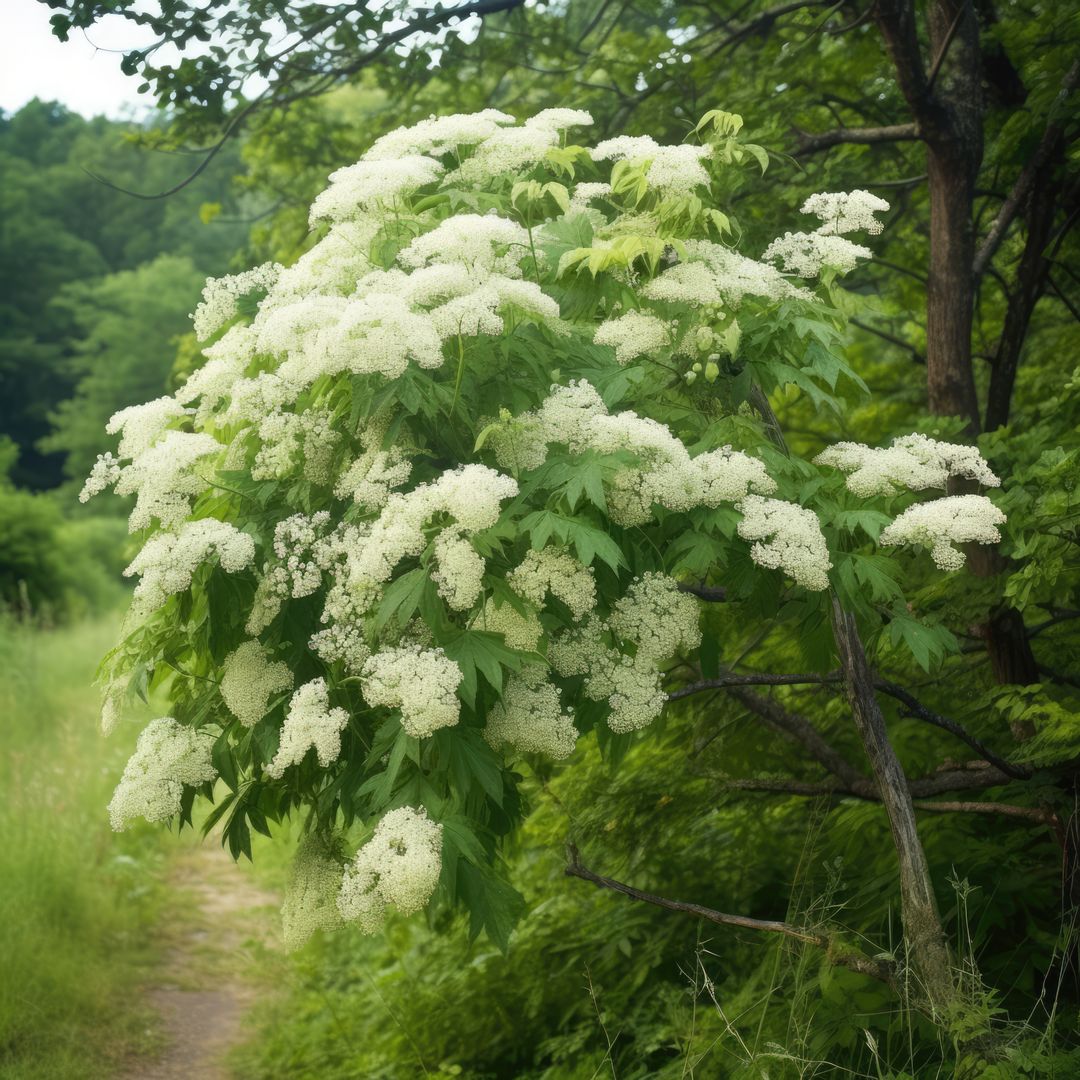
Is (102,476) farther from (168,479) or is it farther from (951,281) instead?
(951,281)

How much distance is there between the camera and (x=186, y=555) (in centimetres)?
348

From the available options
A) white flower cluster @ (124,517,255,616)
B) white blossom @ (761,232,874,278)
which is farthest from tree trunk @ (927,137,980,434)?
white flower cluster @ (124,517,255,616)

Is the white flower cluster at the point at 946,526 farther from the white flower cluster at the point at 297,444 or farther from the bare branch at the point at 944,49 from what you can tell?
the bare branch at the point at 944,49

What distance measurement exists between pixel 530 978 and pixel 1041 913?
2732 mm

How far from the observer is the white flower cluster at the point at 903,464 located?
153 inches

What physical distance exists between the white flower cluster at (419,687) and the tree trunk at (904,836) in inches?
74.2

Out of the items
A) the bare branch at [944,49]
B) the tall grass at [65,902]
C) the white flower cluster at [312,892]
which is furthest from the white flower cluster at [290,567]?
the tall grass at [65,902]

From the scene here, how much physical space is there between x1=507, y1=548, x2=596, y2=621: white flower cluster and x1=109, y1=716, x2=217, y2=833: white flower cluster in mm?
1302

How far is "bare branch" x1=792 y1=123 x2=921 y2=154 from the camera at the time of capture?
248 inches

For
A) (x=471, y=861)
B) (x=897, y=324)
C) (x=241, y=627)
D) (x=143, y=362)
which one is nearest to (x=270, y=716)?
(x=241, y=627)

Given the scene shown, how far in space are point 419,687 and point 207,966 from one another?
684 centimetres

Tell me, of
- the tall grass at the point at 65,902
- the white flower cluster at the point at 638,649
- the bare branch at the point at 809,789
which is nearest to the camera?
the white flower cluster at the point at 638,649

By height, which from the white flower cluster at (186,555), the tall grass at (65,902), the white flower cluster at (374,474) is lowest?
the tall grass at (65,902)

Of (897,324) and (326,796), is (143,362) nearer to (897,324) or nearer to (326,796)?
(897,324)
